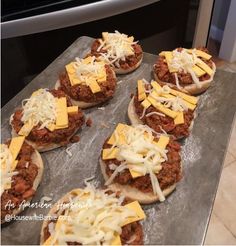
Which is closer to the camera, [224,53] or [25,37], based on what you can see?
[25,37]

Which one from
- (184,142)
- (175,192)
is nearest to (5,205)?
(175,192)

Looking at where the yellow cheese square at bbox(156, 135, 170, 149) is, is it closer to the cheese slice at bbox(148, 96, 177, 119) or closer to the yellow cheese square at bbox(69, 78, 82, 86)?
the cheese slice at bbox(148, 96, 177, 119)

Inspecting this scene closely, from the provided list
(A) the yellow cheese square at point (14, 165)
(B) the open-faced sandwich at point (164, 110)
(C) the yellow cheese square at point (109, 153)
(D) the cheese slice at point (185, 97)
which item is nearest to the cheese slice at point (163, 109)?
(B) the open-faced sandwich at point (164, 110)

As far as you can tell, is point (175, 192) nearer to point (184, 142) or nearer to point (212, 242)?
point (184, 142)

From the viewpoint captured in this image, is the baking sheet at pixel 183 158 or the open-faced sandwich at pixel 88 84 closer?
the baking sheet at pixel 183 158

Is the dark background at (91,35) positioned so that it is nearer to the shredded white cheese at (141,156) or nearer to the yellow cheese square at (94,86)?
the yellow cheese square at (94,86)

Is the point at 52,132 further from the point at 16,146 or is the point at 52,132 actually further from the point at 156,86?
the point at 156,86

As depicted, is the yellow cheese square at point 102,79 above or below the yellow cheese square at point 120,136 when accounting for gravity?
above
